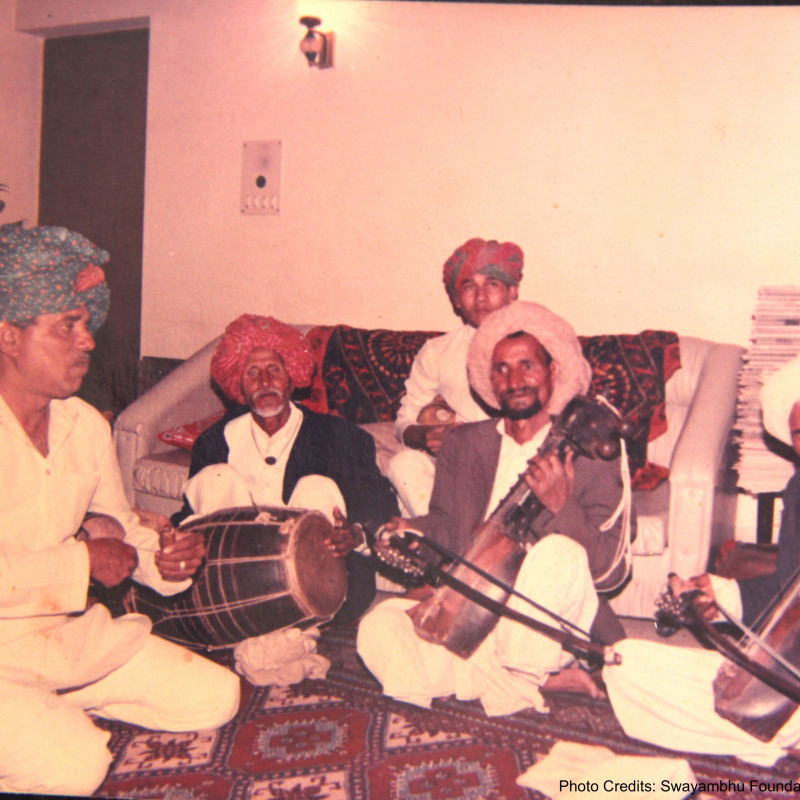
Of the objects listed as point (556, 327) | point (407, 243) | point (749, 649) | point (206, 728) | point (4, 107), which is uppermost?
point (4, 107)

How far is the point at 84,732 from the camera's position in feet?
5.72

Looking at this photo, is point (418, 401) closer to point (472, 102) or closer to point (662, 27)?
point (472, 102)

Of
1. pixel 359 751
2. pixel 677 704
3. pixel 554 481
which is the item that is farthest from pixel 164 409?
pixel 677 704

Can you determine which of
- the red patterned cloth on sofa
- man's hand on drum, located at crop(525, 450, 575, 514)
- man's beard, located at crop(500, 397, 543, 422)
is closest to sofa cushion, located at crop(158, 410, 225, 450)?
the red patterned cloth on sofa

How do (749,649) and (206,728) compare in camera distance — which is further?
(206,728)

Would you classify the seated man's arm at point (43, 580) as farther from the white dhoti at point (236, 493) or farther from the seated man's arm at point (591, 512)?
the seated man's arm at point (591, 512)

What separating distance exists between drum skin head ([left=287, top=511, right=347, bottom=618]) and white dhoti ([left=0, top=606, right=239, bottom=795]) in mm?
304

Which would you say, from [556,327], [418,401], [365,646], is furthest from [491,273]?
[365,646]

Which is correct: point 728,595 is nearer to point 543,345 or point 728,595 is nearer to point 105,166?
point 543,345

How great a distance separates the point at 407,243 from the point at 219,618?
148 centimetres

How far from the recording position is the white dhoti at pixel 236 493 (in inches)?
84.7

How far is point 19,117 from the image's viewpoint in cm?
211

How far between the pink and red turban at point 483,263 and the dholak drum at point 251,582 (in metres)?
1.18

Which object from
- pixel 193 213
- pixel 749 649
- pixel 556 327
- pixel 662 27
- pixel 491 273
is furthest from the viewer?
pixel 491 273
